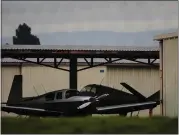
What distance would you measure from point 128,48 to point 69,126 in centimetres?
1800

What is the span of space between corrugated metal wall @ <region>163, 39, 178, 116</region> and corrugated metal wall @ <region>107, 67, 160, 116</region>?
16.2 meters

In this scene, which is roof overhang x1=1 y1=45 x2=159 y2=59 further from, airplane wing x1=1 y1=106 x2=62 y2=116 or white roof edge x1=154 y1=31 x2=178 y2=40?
white roof edge x1=154 y1=31 x2=178 y2=40

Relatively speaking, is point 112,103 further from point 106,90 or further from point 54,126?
point 54,126

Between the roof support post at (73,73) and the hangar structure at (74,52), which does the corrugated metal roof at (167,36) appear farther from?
the roof support post at (73,73)

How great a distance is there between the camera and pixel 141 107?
20828 mm

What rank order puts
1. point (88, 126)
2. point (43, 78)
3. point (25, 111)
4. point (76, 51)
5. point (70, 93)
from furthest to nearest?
point (43, 78) < point (76, 51) < point (70, 93) < point (25, 111) < point (88, 126)

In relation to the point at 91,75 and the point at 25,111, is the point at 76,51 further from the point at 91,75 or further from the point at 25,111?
the point at 91,75

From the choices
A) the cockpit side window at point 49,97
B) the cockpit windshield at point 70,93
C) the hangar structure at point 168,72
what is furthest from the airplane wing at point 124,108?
the hangar structure at point 168,72

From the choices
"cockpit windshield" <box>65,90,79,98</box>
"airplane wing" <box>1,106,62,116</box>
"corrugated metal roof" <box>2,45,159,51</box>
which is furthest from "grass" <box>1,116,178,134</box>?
"corrugated metal roof" <box>2,45,159,51</box>

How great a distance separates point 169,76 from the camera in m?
14.2

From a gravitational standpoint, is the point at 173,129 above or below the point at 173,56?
below

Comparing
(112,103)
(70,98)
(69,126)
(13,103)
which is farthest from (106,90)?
(69,126)

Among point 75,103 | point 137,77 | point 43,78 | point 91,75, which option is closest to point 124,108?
point 75,103

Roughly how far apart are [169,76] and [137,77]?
17.0 metres
